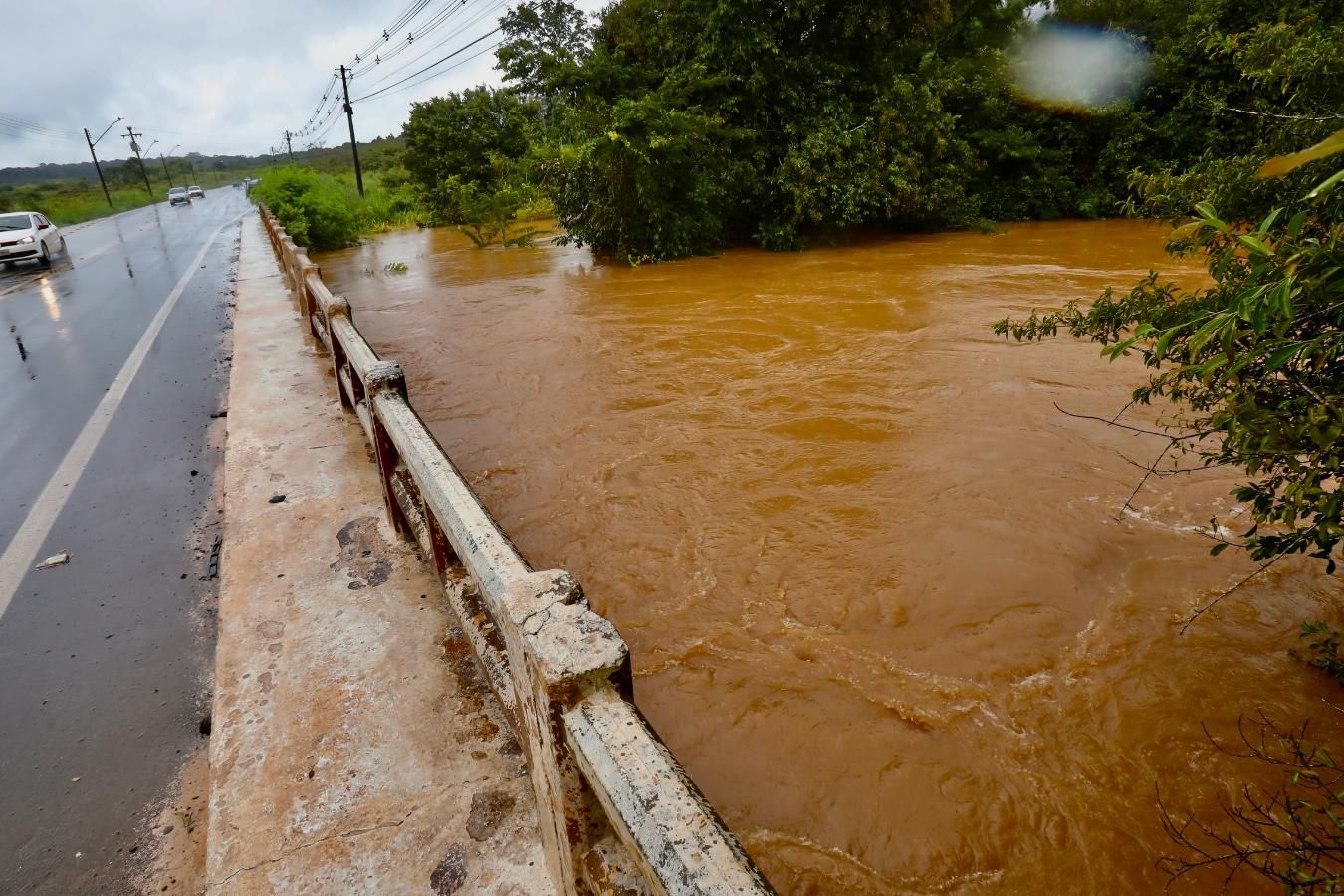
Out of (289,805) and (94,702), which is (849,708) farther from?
(94,702)

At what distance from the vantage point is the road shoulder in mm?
2006

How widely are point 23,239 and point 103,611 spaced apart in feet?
65.8

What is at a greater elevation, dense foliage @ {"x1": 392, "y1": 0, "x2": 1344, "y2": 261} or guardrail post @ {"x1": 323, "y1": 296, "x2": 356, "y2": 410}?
dense foliage @ {"x1": 392, "y1": 0, "x2": 1344, "y2": 261}

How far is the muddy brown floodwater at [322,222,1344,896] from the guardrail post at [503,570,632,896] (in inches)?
52.1

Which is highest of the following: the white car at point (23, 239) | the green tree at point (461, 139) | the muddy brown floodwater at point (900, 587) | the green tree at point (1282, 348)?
the green tree at point (461, 139)

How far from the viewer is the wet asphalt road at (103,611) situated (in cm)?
246

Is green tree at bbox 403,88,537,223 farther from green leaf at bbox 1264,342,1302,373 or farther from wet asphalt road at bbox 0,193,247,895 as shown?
green leaf at bbox 1264,342,1302,373

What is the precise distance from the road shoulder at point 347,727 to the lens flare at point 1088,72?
2131cm

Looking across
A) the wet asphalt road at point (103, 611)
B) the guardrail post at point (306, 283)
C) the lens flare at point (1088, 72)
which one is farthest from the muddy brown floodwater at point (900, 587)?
the lens flare at point (1088, 72)

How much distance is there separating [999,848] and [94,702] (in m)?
3.76

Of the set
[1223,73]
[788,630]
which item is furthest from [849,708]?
[1223,73]

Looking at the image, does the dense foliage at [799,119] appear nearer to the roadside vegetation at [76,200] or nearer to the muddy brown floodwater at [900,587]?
the muddy brown floodwater at [900,587]

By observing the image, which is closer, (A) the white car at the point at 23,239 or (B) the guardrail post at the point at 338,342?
(B) the guardrail post at the point at 338,342

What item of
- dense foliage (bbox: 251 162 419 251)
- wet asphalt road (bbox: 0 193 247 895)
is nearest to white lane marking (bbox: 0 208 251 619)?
wet asphalt road (bbox: 0 193 247 895)
